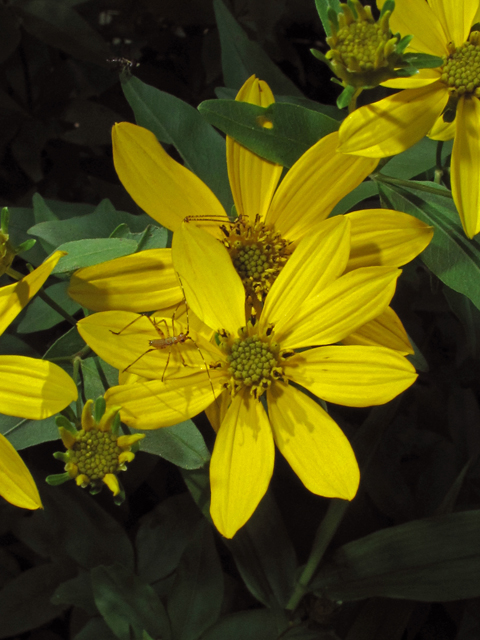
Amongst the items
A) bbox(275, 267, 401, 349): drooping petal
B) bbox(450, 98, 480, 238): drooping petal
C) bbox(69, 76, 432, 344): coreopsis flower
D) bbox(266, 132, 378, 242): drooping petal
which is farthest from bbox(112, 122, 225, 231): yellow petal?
bbox(450, 98, 480, 238): drooping petal

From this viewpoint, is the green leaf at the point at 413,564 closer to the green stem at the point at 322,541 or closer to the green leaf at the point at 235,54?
the green stem at the point at 322,541

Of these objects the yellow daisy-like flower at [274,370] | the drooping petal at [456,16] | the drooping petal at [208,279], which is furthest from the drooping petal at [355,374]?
the drooping petal at [456,16]

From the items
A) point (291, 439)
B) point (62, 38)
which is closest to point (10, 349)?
point (291, 439)

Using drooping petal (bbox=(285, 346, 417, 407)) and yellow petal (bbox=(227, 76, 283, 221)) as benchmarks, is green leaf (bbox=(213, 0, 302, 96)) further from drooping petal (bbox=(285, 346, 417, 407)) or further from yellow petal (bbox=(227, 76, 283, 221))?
drooping petal (bbox=(285, 346, 417, 407))

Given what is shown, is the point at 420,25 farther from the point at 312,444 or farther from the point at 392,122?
the point at 312,444

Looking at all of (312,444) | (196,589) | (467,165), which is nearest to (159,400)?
(312,444)
